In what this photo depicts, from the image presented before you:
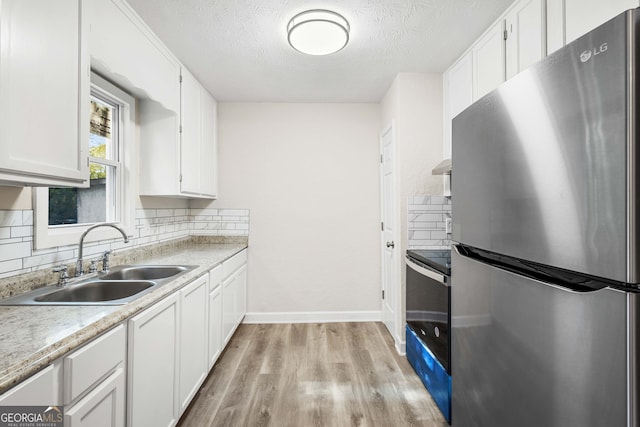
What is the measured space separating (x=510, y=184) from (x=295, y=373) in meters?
2.12

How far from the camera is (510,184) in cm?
91

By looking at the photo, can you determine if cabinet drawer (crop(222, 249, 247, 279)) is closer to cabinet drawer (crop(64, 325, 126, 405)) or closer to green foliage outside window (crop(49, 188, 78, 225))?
green foliage outside window (crop(49, 188, 78, 225))

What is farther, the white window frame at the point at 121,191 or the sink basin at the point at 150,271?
the sink basin at the point at 150,271

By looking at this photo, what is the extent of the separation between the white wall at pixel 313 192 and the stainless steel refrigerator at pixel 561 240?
246cm

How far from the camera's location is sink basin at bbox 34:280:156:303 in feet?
5.10

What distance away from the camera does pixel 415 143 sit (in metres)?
2.75

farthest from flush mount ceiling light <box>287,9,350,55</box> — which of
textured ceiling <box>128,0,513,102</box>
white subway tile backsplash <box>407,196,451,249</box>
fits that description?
white subway tile backsplash <box>407,196,451,249</box>

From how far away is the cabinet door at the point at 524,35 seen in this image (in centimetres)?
159

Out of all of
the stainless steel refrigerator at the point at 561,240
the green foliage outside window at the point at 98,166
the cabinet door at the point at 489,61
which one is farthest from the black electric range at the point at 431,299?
the green foliage outside window at the point at 98,166

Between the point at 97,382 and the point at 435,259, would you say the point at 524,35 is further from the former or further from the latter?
the point at 97,382

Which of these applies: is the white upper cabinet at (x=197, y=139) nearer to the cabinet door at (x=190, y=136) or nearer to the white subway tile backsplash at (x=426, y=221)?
the cabinet door at (x=190, y=136)

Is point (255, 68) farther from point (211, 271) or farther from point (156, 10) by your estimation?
point (211, 271)

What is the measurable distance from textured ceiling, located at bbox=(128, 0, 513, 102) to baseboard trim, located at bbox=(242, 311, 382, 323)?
2.33 meters

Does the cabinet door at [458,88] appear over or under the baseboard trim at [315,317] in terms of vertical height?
over
